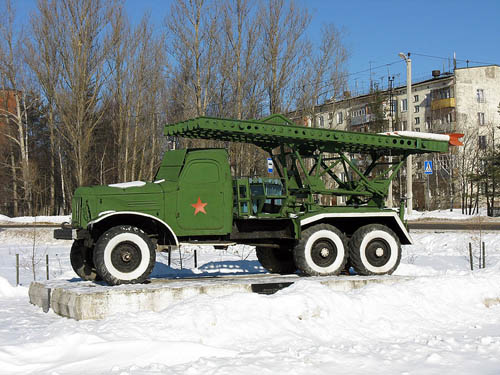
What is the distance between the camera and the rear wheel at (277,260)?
14023 mm

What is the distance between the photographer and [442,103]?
2429 inches

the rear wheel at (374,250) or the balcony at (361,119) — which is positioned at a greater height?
the balcony at (361,119)

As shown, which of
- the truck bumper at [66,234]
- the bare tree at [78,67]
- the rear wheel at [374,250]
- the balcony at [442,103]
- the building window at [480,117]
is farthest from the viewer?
the building window at [480,117]

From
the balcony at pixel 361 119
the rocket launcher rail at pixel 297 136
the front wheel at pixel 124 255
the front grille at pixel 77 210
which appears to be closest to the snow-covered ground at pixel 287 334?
the front wheel at pixel 124 255

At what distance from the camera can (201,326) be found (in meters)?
8.77

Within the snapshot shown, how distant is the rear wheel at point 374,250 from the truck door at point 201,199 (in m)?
2.72

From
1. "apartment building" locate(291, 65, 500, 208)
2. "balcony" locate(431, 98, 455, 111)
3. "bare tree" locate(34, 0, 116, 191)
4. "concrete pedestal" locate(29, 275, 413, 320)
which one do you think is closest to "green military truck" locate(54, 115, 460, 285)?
"concrete pedestal" locate(29, 275, 413, 320)

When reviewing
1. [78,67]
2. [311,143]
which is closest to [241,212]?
[311,143]

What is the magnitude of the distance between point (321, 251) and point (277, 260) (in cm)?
Result: 211

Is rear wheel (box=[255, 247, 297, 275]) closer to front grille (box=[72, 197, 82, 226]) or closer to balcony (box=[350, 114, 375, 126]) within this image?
front grille (box=[72, 197, 82, 226])

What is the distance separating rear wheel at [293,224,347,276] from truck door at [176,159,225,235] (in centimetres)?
162

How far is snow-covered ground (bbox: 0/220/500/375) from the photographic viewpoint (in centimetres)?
713

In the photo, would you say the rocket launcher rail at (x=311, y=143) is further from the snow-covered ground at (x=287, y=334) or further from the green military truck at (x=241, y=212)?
the snow-covered ground at (x=287, y=334)

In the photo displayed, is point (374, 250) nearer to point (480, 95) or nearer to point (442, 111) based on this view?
point (442, 111)
